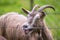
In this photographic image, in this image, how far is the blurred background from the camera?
42.3 feet

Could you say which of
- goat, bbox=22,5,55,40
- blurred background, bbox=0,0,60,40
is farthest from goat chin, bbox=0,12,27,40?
blurred background, bbox=0,0,60,40

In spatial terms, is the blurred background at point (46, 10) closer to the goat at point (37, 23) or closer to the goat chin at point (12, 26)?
the goat at point (37, 23)

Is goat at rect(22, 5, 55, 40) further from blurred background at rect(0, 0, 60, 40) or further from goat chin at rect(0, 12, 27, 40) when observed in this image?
goat chin at rect(0, 12, 27, 40)

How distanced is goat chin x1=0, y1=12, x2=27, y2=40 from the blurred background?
0.84m

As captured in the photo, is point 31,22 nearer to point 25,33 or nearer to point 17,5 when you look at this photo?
point 25,33

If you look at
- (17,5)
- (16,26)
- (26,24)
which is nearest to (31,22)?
(26,24)

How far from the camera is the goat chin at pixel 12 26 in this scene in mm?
11523

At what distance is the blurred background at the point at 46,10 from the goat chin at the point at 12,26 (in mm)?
838

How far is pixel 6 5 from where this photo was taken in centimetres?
1797

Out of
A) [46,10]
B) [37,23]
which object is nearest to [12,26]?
[37,23]

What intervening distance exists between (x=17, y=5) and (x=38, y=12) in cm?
657

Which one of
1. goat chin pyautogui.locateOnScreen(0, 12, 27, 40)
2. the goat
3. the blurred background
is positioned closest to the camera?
the goat

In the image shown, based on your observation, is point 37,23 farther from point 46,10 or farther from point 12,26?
point 46,10

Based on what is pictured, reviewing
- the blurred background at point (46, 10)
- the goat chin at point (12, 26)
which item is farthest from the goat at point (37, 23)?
the goat chin at point (12, 26)
